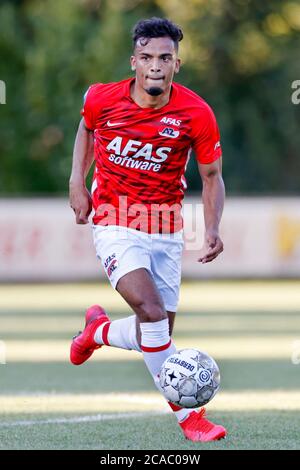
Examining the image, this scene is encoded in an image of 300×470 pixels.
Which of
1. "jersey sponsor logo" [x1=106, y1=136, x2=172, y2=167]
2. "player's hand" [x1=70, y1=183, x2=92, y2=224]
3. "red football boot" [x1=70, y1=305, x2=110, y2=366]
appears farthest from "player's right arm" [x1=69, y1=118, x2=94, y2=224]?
"red football boot" [x1=70, y1=305, x2=110, y2=366]

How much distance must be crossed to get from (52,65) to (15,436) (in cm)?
2535

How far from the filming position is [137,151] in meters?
7.30

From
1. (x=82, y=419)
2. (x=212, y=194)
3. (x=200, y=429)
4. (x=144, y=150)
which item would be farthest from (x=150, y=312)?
(x=82, y=419)

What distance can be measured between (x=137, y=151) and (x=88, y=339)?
1.51 metres

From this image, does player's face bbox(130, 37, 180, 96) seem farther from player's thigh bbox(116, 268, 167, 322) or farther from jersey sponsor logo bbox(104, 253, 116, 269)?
player's thigh bbox(116, 268, 167, 322)

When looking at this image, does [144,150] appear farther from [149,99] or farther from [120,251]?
[120,251]

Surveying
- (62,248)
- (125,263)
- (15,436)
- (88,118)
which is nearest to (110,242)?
(125,263)

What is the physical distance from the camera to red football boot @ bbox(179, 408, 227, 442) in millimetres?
6859

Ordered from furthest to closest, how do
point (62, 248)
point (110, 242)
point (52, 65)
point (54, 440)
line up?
point (52, 65)
point (62, 248)
point (110, 242)
point (54, 440)

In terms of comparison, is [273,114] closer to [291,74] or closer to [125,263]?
→ [291,74]

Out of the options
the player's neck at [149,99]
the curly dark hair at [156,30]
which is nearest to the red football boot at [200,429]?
the player's neck at [149,99]

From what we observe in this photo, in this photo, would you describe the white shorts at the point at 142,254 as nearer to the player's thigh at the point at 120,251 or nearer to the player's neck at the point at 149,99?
the player's thigh at the point at 120,251

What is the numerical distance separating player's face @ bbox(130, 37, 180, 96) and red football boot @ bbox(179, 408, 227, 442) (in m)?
1.82

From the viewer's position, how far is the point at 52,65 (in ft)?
104
